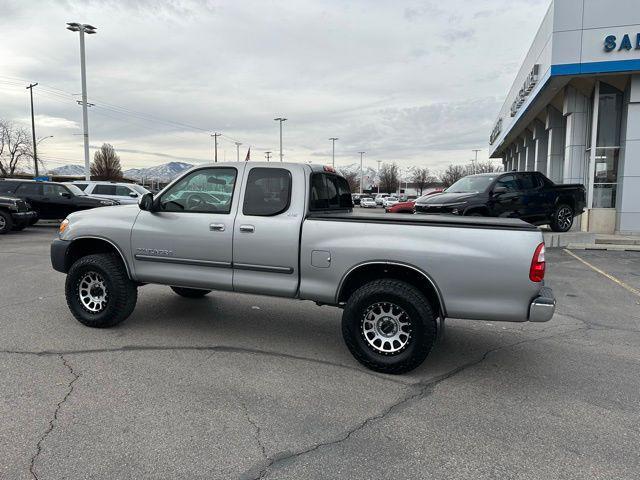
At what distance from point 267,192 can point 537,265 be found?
268 cm

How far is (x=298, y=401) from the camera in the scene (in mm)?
3697

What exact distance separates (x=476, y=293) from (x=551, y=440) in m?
1.26

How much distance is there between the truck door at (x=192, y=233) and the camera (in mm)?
4922

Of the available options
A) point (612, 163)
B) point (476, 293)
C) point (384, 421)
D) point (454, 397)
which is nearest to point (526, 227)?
point (476, 293)

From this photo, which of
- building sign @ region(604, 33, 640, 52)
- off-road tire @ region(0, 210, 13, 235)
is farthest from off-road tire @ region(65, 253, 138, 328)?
building sign @ region(604, 33, 640, 52)

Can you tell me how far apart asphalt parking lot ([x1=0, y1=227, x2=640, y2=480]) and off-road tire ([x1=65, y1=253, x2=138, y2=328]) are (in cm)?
17

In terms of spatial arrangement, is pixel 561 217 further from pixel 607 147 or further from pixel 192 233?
pixel 192 233

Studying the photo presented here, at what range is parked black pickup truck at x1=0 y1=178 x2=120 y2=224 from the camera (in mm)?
16438

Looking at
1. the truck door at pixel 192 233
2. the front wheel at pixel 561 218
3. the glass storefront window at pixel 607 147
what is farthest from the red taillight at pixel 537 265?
the glass storefront window at pixel 607 147

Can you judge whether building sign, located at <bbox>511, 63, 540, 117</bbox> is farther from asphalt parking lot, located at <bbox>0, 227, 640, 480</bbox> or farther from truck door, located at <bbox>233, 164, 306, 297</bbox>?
truck door, located at <bbox>233, 164, 306, 297</bbox>

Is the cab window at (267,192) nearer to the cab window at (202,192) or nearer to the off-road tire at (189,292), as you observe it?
the cab window at (202,192)

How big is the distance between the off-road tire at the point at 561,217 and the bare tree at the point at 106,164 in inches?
3243

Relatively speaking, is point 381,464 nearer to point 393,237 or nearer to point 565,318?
point 393,237

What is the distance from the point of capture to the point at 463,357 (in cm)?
475
